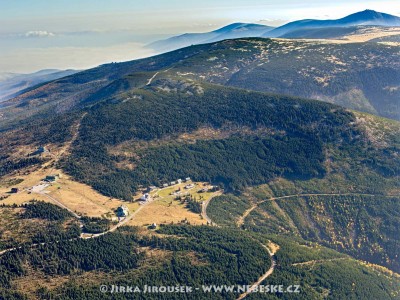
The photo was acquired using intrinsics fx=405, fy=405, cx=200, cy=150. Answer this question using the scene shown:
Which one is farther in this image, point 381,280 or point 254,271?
point 381,280

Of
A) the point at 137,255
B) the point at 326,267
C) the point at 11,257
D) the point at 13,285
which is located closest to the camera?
the point at 13,285

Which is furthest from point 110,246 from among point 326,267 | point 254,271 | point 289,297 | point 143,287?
point 326,267

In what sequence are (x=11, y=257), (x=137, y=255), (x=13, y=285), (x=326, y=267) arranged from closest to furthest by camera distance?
1. (x=13, y=285)
2. (x=11, y=257)
3. (x=137, y=255)
4. (x=326, y=267)

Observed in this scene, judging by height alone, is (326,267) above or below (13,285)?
below

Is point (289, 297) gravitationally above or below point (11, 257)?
below

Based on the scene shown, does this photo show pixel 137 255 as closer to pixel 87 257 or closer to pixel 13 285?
pixel 87 257

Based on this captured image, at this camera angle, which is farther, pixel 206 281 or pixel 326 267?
pixel 326 267

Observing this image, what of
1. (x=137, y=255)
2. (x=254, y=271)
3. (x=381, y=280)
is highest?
(x=137, y=255)

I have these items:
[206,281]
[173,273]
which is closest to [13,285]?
[173,273]

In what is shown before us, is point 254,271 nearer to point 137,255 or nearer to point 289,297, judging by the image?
point 289,297
